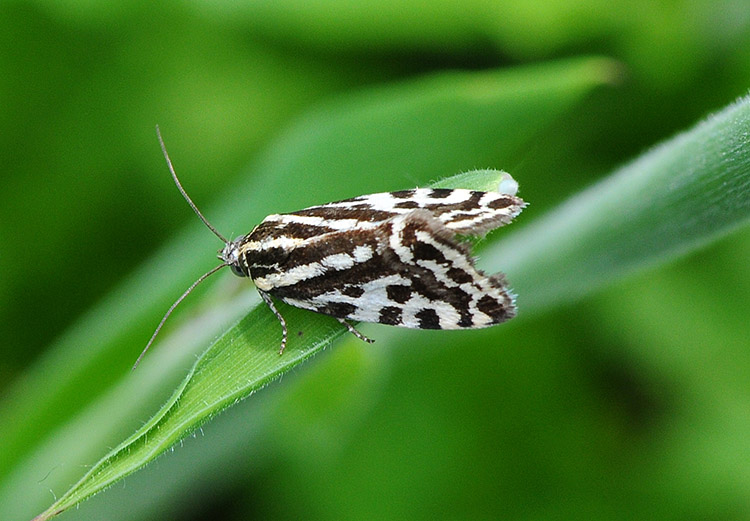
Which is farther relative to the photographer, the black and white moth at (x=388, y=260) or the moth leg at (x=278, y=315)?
the black and white moth at (x=388, y=260)

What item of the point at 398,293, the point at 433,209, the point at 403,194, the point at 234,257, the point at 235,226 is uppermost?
the point at 235,226

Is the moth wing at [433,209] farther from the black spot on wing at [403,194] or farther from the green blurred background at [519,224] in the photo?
the green blurred background at [519,224]

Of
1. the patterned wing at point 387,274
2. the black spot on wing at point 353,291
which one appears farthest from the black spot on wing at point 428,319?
the black spot on wing at point 353,291

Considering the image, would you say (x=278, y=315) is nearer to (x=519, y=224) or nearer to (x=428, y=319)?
(x=428, y=319)

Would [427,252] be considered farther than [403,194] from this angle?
No

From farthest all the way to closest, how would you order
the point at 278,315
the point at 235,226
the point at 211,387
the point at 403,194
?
the point at 235,226 → the point at 403,194 → the point at 278,315 → the point at 211,387

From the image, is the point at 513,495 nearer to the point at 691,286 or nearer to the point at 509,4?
the point at 691,286

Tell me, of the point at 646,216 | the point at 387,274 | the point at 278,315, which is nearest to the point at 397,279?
the point at 387,274

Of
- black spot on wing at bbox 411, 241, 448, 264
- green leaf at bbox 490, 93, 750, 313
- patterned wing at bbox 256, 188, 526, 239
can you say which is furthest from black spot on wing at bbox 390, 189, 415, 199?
green leaf at bbox 490, 93, 750, 313
